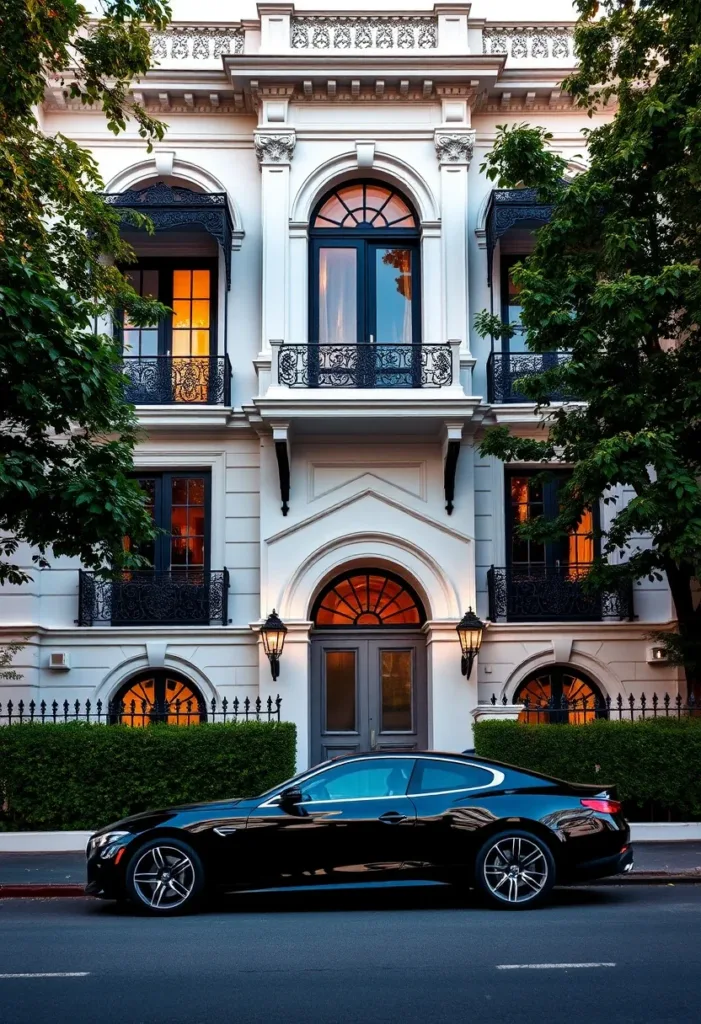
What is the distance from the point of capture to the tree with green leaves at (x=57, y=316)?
41.1ft

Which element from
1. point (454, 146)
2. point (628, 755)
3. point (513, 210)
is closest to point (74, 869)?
point (628, 755)

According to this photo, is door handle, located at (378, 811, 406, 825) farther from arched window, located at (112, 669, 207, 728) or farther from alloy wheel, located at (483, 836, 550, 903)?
arched window, located at (112, 669, 207, 728)

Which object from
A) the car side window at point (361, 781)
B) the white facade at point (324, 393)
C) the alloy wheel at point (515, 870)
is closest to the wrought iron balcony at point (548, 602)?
the white facade at point (324, 393)

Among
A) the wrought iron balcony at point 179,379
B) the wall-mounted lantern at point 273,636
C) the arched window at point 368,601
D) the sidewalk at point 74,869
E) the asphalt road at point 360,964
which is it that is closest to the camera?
the asphalt road at point 360,964

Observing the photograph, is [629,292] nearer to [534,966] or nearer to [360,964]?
[534,966]

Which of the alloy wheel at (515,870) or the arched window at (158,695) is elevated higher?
the arched window at (158,695)

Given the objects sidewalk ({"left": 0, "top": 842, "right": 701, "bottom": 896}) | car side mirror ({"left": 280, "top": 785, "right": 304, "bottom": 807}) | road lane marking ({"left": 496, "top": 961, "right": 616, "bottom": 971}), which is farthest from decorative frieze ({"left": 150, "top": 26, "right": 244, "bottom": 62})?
road lane marking ({"left": 496, "top": 961, "right": 616, "bottom": 971})

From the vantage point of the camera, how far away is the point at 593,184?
16016 millimetres

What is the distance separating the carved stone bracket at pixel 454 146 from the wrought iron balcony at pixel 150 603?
312 inches

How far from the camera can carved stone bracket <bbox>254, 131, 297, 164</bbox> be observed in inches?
805

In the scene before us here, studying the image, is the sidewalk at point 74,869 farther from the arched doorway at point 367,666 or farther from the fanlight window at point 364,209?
the fanlight window at point 364,209

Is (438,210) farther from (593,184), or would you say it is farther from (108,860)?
(108,860)

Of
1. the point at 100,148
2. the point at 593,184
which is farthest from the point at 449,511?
the point at 100,148

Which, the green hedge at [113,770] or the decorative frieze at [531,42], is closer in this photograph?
the green hedge at [113,770]
